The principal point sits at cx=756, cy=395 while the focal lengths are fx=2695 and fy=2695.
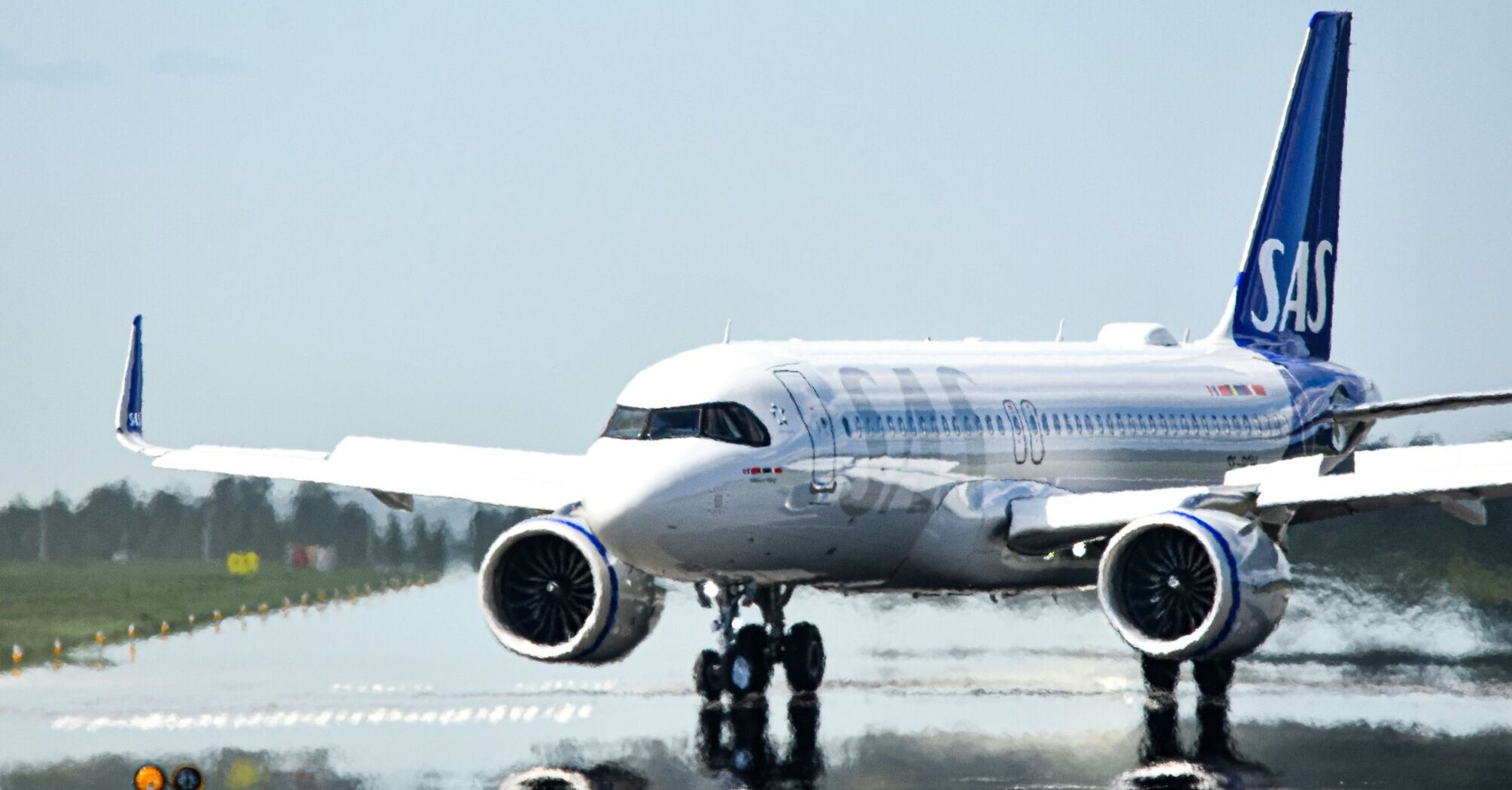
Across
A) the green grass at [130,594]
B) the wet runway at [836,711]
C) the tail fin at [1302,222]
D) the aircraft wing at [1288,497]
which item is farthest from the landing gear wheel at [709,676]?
the tail fin at [1302,222]

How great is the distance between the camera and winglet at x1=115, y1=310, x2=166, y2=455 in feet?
125

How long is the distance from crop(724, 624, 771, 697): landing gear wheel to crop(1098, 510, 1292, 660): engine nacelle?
→ 3990mm

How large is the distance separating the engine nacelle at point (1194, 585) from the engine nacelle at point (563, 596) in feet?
17.4

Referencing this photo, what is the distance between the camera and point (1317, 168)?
43438mm

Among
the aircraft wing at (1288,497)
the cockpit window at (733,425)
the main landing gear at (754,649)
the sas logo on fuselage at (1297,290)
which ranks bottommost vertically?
the main landing gear at (754,649)

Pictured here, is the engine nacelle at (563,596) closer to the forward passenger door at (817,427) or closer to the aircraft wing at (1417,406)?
the forward passenger door at (817,427)

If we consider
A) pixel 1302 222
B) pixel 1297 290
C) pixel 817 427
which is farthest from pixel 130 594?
pixel 817 427

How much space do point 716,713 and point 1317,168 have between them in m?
18.4

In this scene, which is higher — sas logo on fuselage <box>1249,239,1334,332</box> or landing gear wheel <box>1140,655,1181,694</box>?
sas logo on fuselage <box>1249,239,1334,332</box>

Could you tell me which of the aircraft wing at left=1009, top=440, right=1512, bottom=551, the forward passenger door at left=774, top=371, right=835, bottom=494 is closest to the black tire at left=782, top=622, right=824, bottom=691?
the forward passenger door at left=774, top=371, right=835, bottom=494

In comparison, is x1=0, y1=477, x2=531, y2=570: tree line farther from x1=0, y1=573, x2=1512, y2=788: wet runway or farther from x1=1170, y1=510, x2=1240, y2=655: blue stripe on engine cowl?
x1=1170, y1=510, x2=1240, y2=655: blue stripe on engine cowl

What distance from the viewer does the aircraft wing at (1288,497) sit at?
2964cm

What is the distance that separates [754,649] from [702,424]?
319 centimetres

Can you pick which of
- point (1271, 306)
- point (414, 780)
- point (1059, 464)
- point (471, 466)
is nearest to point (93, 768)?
point (414, 780)
